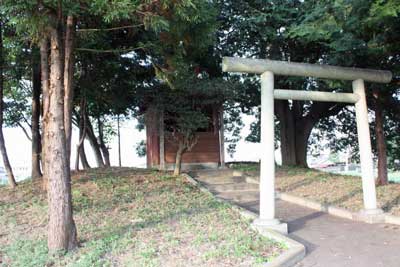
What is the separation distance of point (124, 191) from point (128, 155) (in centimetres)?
1101

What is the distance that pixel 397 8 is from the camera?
16.3 ft

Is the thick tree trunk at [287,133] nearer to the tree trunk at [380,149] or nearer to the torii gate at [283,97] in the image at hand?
the tree trunk at [380,149]

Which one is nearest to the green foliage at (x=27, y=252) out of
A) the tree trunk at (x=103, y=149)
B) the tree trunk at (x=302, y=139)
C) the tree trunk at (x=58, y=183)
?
the tree trunk at (x=58, y=183)

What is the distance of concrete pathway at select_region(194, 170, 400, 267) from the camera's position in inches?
179

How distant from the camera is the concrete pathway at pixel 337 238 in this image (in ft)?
14.9

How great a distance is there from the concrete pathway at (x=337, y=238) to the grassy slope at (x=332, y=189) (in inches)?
26.4

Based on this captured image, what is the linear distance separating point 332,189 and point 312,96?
3.41 metres

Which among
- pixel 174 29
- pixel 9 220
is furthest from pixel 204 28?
pixel 9 220

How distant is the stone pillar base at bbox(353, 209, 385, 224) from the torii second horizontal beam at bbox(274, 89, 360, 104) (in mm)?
2017

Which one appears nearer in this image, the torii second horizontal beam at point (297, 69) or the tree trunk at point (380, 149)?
the torii second horizontal beam at point (297, 69)

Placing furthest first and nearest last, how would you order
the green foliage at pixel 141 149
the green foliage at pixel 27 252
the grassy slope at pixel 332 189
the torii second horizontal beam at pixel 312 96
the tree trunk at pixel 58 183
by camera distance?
the green foliage at pixel 141 149
the grassy slope at pixel 332 189
the torii second horizontal beam at pixel 312 96
the tree trunk at pixel 58 183
the green foliage at pixel 27 252

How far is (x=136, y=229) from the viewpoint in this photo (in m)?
5.54

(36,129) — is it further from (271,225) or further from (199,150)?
(271,225)

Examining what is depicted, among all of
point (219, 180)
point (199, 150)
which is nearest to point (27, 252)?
point (219, 180)
